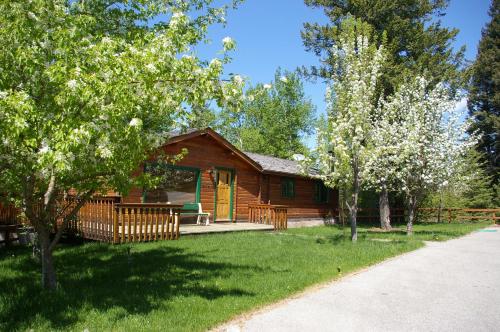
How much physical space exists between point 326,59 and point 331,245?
1637 centimetres

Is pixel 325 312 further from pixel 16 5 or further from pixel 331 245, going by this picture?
pixel 331 245

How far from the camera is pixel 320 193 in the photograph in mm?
27562

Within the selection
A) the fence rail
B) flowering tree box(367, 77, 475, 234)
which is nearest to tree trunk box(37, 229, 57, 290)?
flowering tree box(367, 77, 475, 234)

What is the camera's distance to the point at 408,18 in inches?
1023

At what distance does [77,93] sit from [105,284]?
413 centimetres

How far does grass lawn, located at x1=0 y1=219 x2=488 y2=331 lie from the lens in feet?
18.9

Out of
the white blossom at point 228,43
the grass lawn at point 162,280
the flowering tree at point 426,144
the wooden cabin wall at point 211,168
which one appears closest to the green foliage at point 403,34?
the flowering tree at point 426,144

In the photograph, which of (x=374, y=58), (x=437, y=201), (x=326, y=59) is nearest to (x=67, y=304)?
(x=374, y=58)

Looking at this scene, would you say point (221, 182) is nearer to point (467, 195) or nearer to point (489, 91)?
point (467, 195)

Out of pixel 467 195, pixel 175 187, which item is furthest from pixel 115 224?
pixel 467 195

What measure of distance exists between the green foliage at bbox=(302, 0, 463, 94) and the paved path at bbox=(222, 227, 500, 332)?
16539 millimetres

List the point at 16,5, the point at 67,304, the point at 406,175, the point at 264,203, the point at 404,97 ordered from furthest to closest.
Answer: the point at 264,203 < the point at 404,97 < the point at 406,175 < the point at 67,304 < the point at 16,5

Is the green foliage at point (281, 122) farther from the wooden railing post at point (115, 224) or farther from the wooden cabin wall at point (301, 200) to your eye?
the wooden railing post at point (115, 224)

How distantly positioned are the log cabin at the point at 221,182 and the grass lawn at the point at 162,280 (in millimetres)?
4281
